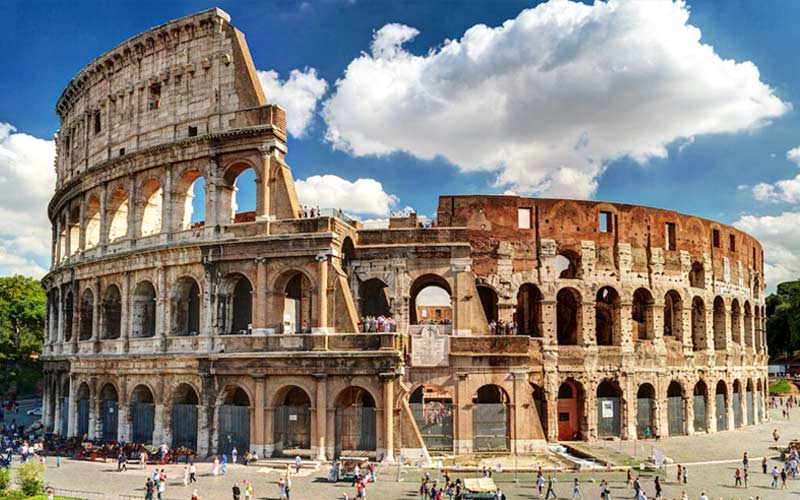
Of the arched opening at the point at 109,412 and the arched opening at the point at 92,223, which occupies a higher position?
the arched opening at the point at 92,223

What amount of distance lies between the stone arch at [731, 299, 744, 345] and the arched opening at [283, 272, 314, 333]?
27.8 m

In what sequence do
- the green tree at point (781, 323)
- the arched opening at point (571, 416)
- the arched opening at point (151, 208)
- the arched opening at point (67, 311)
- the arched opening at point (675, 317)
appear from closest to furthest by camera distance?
the arched opening at point (151, 208) < the arched opening at point (571, 416) < the arched opening at point (67, 311) < the arched opening at point (675, 317) < the green tree at point (781, 323)

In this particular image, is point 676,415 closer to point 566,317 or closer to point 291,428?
point 566,317

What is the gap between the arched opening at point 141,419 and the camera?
32719mm

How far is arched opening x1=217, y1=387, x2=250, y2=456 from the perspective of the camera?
30375mm

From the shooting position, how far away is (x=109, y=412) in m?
34.7

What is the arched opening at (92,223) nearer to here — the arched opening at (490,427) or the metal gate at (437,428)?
the metal gate at (437,428)

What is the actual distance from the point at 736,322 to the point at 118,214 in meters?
38.1

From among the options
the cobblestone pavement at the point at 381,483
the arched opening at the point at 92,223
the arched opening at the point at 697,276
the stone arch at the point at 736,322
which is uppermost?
the arched opening at the point at 92,223

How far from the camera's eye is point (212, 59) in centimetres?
3322

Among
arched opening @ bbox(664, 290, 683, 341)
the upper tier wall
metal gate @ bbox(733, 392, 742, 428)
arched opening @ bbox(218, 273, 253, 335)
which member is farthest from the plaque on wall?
metal gate @ bbox(733, 392, 742, 428)

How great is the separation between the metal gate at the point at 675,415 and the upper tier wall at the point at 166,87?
87.5 ft

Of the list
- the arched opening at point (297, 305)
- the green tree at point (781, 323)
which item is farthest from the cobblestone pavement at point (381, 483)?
the green tree at point (781, 323)

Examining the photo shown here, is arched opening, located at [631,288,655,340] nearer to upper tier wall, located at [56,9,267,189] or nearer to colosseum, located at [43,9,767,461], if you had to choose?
colosseum, located at [43,9,767,461]
